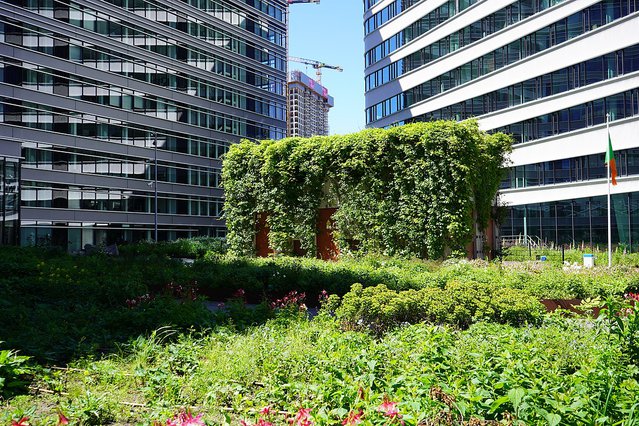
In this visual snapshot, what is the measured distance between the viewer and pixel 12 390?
663cm

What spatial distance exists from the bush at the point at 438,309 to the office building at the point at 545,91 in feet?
92.8

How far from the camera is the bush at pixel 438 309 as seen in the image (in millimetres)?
9789

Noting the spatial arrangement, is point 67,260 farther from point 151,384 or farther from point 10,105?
point 10,105

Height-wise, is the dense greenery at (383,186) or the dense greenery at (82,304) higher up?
the dense greenery at (383,186)

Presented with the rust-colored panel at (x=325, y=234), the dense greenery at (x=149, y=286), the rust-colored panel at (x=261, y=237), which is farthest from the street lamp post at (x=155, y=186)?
the dense greenery at (x=149, y=286)

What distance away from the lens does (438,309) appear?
391 inches

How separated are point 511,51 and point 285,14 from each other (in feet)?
107

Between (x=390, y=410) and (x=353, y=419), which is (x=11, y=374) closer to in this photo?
(x=353, y=419)

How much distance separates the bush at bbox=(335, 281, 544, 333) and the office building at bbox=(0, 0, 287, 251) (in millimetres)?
29956

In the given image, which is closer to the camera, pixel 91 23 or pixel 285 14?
pixel 91 23

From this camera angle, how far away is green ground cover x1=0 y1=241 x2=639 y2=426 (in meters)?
4.77

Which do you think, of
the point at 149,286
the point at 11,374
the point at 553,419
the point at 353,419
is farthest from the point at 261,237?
the point at 553,419

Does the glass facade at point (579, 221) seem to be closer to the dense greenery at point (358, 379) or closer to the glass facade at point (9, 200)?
the glass facade at point (9, 200)

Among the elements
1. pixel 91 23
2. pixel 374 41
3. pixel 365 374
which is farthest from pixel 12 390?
pixel 374 41
